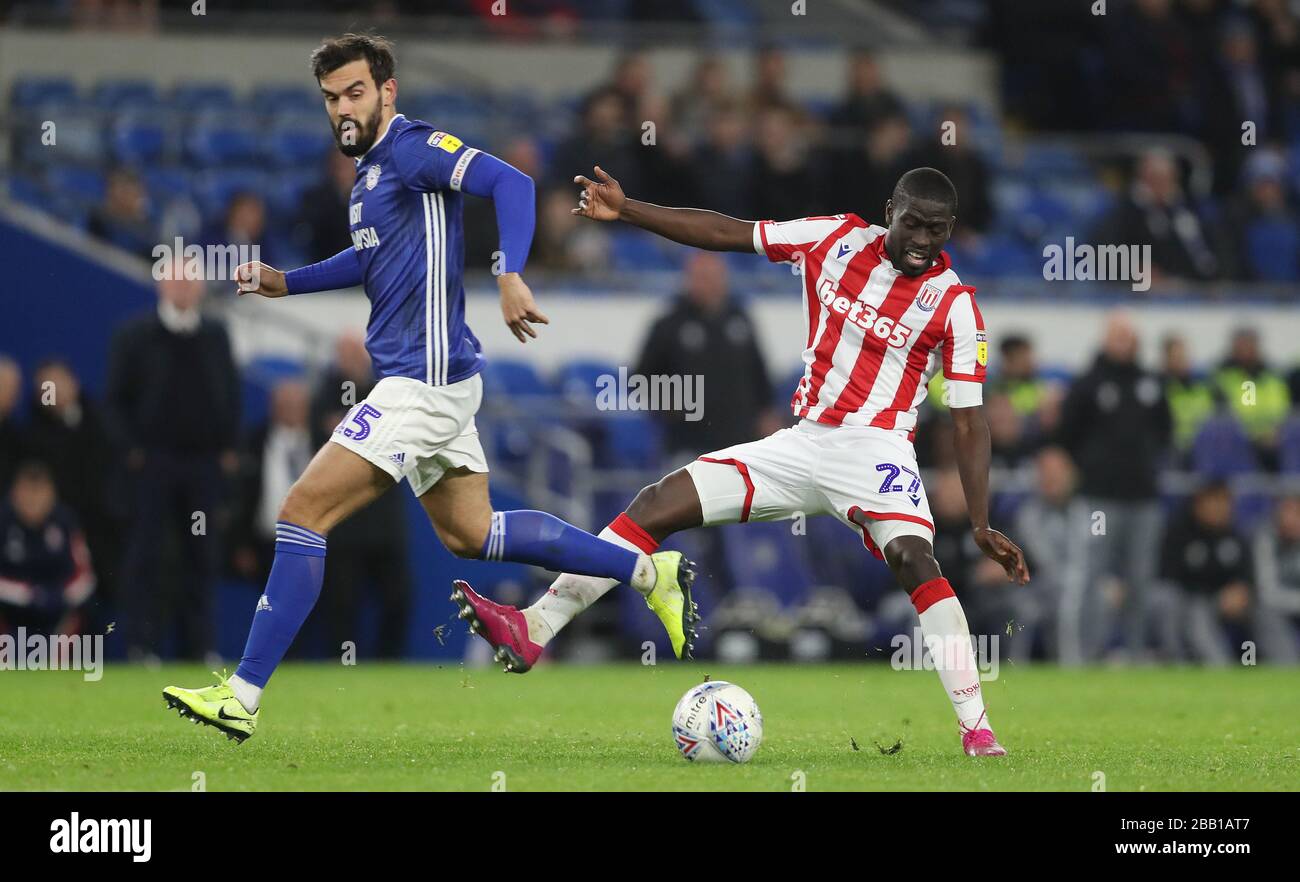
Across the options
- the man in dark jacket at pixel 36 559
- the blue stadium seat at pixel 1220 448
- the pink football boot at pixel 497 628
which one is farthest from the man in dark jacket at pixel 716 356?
the pink football boot at pixel 497 628

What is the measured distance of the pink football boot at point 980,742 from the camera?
745 cm

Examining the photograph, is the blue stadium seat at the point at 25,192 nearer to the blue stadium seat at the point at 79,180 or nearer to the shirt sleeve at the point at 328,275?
the blue stadium seat at the point at 79,180

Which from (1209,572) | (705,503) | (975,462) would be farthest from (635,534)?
(1209,572)

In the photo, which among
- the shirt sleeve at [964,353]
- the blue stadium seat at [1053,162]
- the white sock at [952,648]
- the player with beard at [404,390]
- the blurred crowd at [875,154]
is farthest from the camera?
the blue stadium seat at [1053,162]

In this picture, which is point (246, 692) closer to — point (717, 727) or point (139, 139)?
point (717, 727)

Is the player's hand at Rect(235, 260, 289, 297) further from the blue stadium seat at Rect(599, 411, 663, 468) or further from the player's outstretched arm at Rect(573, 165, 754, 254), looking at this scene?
the blue stadium seat at Rect(599, 411, 663, 468)

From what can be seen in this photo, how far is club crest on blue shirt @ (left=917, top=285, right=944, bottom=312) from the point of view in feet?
25.7

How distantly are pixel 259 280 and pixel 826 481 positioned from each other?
7.83 ft

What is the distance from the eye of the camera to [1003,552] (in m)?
7.39

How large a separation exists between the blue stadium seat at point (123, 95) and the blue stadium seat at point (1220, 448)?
9139 millimetres

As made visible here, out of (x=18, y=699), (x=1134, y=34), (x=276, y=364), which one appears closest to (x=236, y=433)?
(x=276, y=364)

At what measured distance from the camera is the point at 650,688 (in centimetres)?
1151

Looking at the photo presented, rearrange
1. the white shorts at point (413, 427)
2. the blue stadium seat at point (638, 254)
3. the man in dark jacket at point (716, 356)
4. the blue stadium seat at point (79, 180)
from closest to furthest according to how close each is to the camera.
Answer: the white shorts at point (413, 427) → the man in dark jacket at point (716, 356) → the blue stadium seat at point (79, 180) → the blue stadium seat at point (638, 254)
